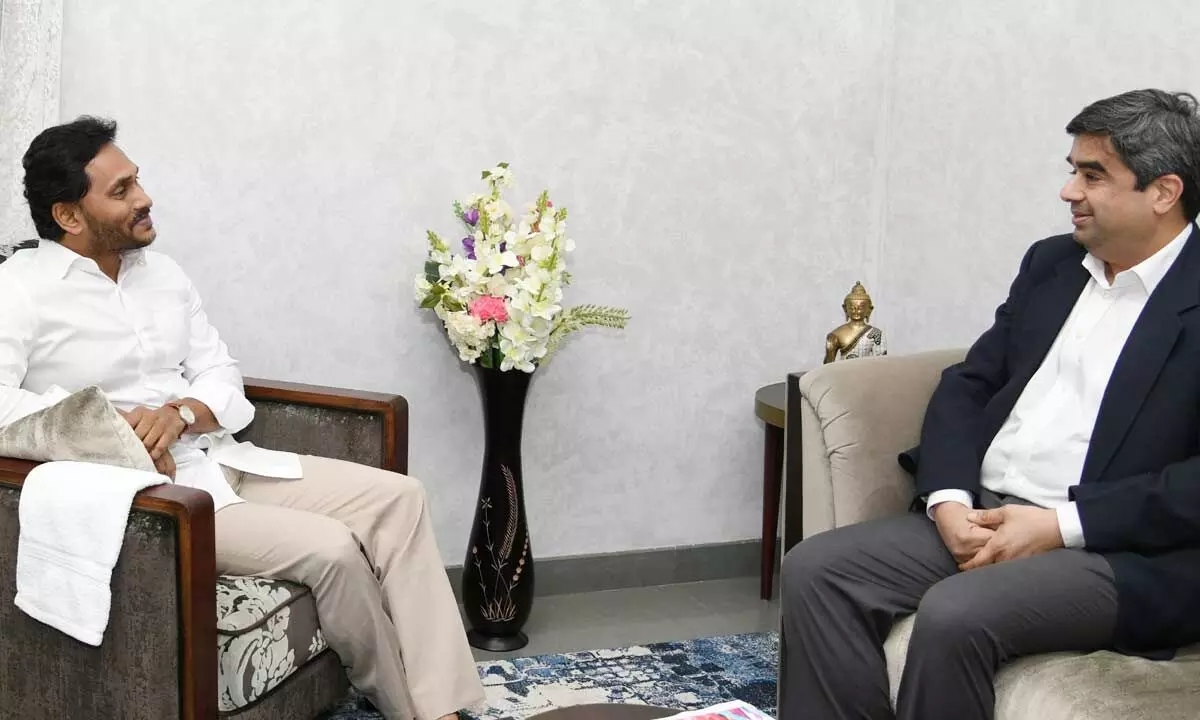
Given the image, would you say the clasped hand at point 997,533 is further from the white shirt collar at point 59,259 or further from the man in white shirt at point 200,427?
the white shirt collar at point 59,259

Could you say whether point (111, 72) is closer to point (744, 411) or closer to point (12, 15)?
point (12, 15)

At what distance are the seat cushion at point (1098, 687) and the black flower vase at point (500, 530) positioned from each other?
4.84 feet

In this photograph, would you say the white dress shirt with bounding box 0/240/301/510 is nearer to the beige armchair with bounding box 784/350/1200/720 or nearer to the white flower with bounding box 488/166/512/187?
the white flower with bounding box 488/166/512/187

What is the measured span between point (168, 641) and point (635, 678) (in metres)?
1.33

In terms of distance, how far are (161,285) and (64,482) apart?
2.39ft

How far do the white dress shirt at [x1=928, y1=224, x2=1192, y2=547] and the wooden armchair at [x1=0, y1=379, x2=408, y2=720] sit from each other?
1.34 metres

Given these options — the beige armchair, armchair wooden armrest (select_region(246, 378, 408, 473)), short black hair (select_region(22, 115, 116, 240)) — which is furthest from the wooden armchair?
the beige armchair

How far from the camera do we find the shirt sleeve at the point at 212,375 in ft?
9.09

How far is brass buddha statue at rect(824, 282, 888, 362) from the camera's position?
3.48 m

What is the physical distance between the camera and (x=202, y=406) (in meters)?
2.72

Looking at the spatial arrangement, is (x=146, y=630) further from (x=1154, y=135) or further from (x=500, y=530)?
(x=1154, y=135)

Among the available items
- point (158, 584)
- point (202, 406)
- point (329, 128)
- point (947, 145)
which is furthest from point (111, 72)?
point (947, 145)

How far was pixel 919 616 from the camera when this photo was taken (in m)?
2.15

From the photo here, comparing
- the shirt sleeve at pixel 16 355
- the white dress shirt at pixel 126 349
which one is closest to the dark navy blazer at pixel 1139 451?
the white dress shirt at pixel 126 349
